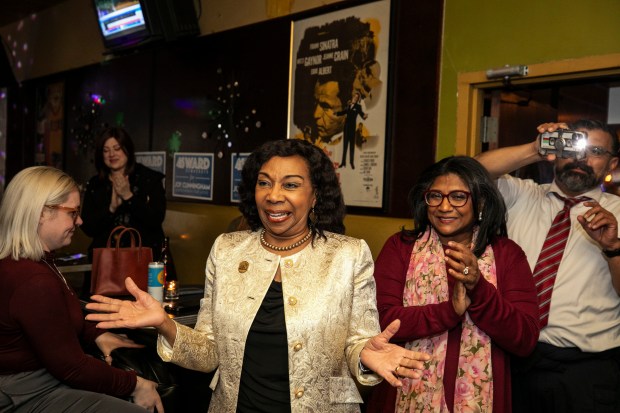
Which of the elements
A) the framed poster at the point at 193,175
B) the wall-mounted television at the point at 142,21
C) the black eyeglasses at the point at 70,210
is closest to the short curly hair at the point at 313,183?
the black eyeglasses at the point at 70,210

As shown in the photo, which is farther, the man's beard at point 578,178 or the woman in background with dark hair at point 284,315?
the man's beard at point 578,178

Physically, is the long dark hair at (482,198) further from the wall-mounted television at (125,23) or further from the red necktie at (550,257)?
the wall-mounted television at (125,23)

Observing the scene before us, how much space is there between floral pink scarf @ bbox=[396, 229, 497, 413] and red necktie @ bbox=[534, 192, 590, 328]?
1.08 ft

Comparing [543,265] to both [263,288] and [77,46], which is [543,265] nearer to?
[263,288]

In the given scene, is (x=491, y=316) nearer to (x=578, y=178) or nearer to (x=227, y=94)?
(x=578, y=178)

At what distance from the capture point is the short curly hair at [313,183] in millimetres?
1839

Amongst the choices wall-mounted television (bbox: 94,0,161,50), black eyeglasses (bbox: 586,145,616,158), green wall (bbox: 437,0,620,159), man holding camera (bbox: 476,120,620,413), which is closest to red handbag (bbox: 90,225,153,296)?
man holding camera (bbox: 476,120,620,413)

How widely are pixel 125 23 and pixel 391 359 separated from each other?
16.6 feet

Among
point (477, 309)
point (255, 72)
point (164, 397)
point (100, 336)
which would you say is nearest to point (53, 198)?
point (100, 336)

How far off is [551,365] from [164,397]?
157 cm

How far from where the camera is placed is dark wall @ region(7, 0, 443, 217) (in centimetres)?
374

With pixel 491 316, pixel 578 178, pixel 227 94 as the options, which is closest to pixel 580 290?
pixel 578 178

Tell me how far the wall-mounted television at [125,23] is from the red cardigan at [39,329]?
3778mm

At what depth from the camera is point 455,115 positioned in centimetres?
356
